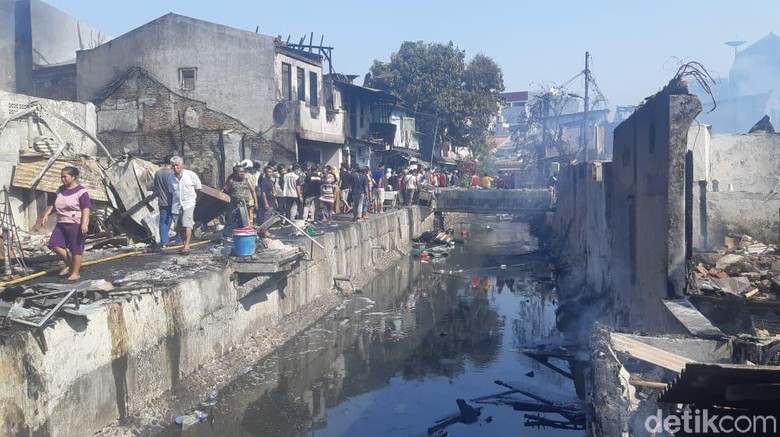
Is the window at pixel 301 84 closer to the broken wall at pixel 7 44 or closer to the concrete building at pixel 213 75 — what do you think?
the concrete building at pixel 213 75

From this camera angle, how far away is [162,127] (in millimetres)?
20891

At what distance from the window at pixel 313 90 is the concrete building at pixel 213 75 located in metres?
2.93

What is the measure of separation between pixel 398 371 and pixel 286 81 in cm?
1524

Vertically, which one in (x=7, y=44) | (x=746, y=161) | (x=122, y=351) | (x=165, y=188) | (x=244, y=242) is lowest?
(x=122, y=351)

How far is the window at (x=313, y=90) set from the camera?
81.7 ft

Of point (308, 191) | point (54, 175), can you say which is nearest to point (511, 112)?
point (308, 191)

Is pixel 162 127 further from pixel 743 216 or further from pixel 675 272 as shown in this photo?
pixel 675 272

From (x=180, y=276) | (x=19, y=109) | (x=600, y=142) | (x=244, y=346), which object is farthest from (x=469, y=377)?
(x=600, y=142)

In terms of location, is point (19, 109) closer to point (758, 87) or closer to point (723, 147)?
point (723, 147)

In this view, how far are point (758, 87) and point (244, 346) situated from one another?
37.2 meters

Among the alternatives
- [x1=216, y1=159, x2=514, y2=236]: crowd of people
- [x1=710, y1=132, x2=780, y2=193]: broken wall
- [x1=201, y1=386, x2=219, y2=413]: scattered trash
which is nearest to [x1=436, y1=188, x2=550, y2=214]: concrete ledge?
[x1=216, y1=159, x2=514, y2=236]: crowd of people

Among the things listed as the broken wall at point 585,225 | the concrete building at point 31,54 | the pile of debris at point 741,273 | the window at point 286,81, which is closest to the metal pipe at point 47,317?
the pile of debris at point 741,273

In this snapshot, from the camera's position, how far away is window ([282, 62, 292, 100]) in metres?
22.3

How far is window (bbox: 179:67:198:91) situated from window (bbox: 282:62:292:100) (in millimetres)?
2939
